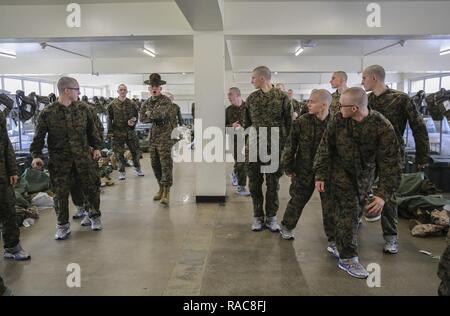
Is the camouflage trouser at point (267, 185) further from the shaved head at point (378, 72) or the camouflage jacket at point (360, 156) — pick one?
the shaved head at point (378, 72)

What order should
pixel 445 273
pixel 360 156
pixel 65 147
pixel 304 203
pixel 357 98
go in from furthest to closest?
pixel 65 147 < pixel 304 203 < pixel 360 156 < pixel 357 98 < pixel 445 273

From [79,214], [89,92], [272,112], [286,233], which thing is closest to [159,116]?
[79,214]

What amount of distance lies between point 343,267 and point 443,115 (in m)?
4.61

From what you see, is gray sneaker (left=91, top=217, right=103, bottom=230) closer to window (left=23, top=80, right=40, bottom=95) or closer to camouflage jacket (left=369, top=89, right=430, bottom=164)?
camouflage jacket (left=369, top=89, right=430, bottom=164)

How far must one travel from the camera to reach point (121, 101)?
7.42 meters

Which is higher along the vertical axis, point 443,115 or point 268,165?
point 443,115

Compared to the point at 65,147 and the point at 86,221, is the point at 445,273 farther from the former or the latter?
the point at 86,221

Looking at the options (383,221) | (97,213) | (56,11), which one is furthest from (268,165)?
(56,11)

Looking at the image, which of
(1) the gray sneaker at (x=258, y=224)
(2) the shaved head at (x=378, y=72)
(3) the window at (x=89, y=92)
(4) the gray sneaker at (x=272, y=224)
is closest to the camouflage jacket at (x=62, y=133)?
(1) the gray sneaker at (x=258, y=224)

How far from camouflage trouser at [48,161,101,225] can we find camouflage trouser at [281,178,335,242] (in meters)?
2.18

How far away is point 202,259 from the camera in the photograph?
358 cm

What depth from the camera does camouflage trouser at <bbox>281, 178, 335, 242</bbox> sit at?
367 cm

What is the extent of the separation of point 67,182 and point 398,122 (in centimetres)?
346

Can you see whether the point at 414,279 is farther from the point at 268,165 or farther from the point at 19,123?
the point at 19,123
